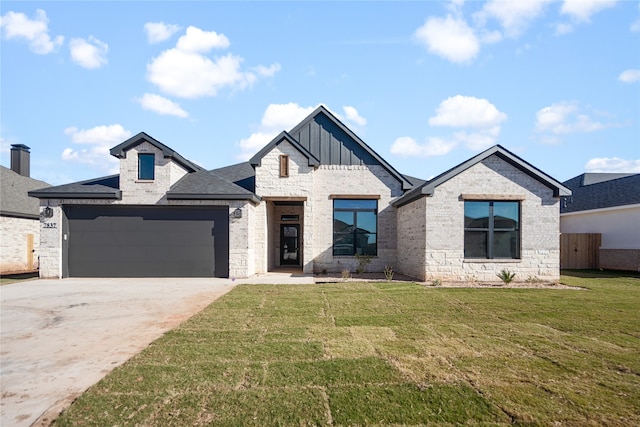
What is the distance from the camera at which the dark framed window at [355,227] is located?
17.2 meters

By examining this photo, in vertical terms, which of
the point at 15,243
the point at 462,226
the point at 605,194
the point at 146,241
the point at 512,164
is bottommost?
the point at 15,243

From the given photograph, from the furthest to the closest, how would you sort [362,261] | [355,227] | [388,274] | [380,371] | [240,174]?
[240,174] → [355,227] → [362,261] → [388,274] → [380,371]

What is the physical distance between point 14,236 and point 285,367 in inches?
783

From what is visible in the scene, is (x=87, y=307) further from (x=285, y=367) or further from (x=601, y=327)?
(x=601, y=327)

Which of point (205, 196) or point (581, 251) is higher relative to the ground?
point (205, 196)

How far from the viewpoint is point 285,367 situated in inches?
191

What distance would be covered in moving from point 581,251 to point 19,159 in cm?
3419

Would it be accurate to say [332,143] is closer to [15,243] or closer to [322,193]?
[322,193]

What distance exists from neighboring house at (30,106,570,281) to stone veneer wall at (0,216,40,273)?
16.6 feet

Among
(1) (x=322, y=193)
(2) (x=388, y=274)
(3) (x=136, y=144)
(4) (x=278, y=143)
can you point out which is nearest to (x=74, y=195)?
(3) (x=136, y=144)

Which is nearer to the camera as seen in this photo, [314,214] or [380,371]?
[380,371]

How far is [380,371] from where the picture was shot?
4.74m

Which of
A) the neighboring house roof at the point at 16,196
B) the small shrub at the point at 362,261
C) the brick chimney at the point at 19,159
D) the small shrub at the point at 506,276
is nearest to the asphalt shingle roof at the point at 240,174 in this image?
the small shrub at the point at 362,261

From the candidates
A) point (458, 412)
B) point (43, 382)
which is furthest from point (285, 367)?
point (43, 382)
